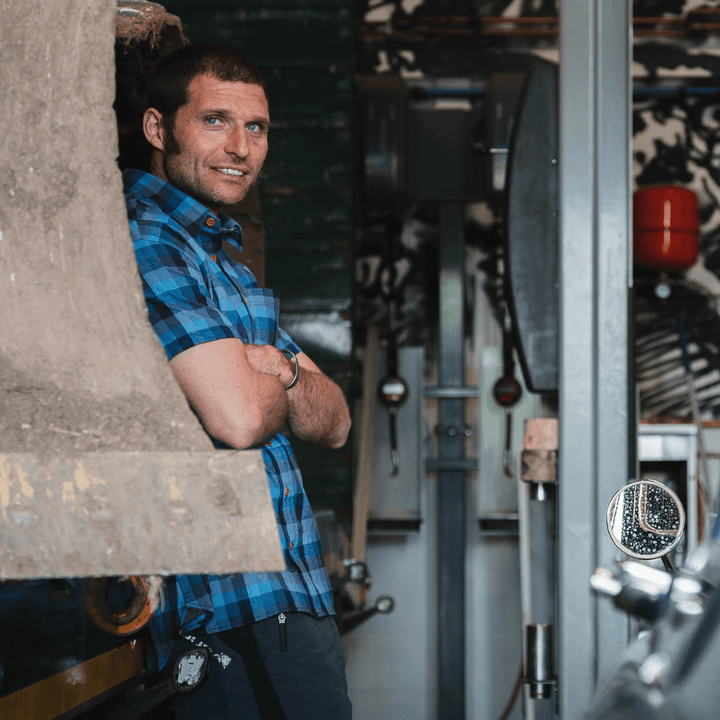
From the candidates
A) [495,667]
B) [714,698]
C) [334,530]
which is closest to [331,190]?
[334,530]

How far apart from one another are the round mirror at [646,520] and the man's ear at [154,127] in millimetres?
839

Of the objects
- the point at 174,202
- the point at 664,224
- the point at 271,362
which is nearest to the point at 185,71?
the point at 174,202

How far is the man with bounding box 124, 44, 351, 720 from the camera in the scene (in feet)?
3.13

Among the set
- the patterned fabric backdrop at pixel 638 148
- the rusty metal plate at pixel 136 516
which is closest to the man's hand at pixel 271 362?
the rusty metal plate at pixel 136 516

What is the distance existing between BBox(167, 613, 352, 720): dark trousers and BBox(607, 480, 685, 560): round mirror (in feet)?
1.50

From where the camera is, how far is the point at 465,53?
12.1 ft

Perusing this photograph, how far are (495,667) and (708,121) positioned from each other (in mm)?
2582

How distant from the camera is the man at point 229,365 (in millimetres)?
955

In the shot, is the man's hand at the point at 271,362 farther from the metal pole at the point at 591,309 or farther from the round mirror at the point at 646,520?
the metal pole at the point at 591,309

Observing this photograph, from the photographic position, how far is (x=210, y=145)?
4.02ft

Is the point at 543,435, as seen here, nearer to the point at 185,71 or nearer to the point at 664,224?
the point at 185,71

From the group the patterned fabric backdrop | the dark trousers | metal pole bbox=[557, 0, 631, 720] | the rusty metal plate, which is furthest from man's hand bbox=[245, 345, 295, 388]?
the patterned fabric backdrop

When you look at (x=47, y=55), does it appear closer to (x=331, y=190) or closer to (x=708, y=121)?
(x=331, y=190)

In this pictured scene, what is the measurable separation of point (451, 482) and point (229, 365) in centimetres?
271
